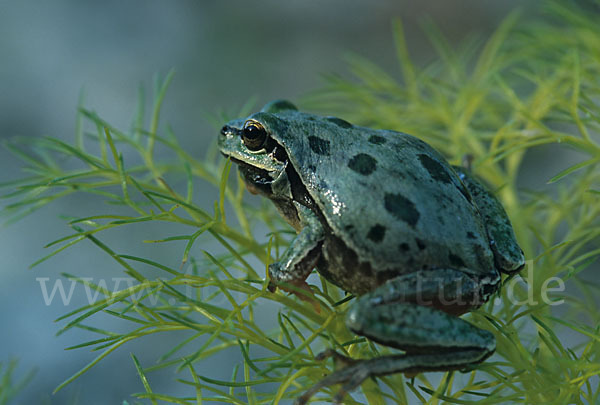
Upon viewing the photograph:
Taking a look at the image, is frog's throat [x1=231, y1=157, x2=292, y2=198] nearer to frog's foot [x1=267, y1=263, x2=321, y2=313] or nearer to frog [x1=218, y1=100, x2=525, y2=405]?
frog [x1=218, y1=100, x2=525, y2=405]

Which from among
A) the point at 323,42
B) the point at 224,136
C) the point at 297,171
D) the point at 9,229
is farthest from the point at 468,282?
the point at 323,42

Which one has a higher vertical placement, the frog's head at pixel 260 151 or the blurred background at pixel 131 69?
the blurred background at pixel 131 69

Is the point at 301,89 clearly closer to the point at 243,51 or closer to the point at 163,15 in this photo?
the point at 243,51

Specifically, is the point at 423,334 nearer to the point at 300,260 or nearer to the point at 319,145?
the point at 300,260

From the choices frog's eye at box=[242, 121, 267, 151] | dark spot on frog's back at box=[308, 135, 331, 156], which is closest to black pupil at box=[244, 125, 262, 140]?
frog's eye at box=[242, 121, 267, 151]

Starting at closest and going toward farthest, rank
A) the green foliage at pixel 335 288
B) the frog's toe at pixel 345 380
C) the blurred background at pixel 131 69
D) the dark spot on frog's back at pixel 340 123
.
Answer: the frog's toe at pixel 345 380 → the green foliage at pixel 335 288 → the dark spot on frog's back at pixel 340 123 → the blurred background at pixel 131 69

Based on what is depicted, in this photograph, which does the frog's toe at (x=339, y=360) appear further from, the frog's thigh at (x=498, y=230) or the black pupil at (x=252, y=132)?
the black pupil at (x=252, y=132)

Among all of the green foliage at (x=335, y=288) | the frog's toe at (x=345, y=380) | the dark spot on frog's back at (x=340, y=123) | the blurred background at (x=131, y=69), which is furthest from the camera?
the blurred background at (x=131, y=69)

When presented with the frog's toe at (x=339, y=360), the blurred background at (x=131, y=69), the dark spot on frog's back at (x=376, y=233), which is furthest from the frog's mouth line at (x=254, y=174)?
the blurred background at (x=131, y=69)

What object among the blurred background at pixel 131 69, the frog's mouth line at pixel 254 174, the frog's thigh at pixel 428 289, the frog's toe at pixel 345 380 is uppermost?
the blurred background at pixel 131 69

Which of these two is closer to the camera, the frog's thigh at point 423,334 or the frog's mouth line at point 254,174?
the frog's thigh at point 423,334
